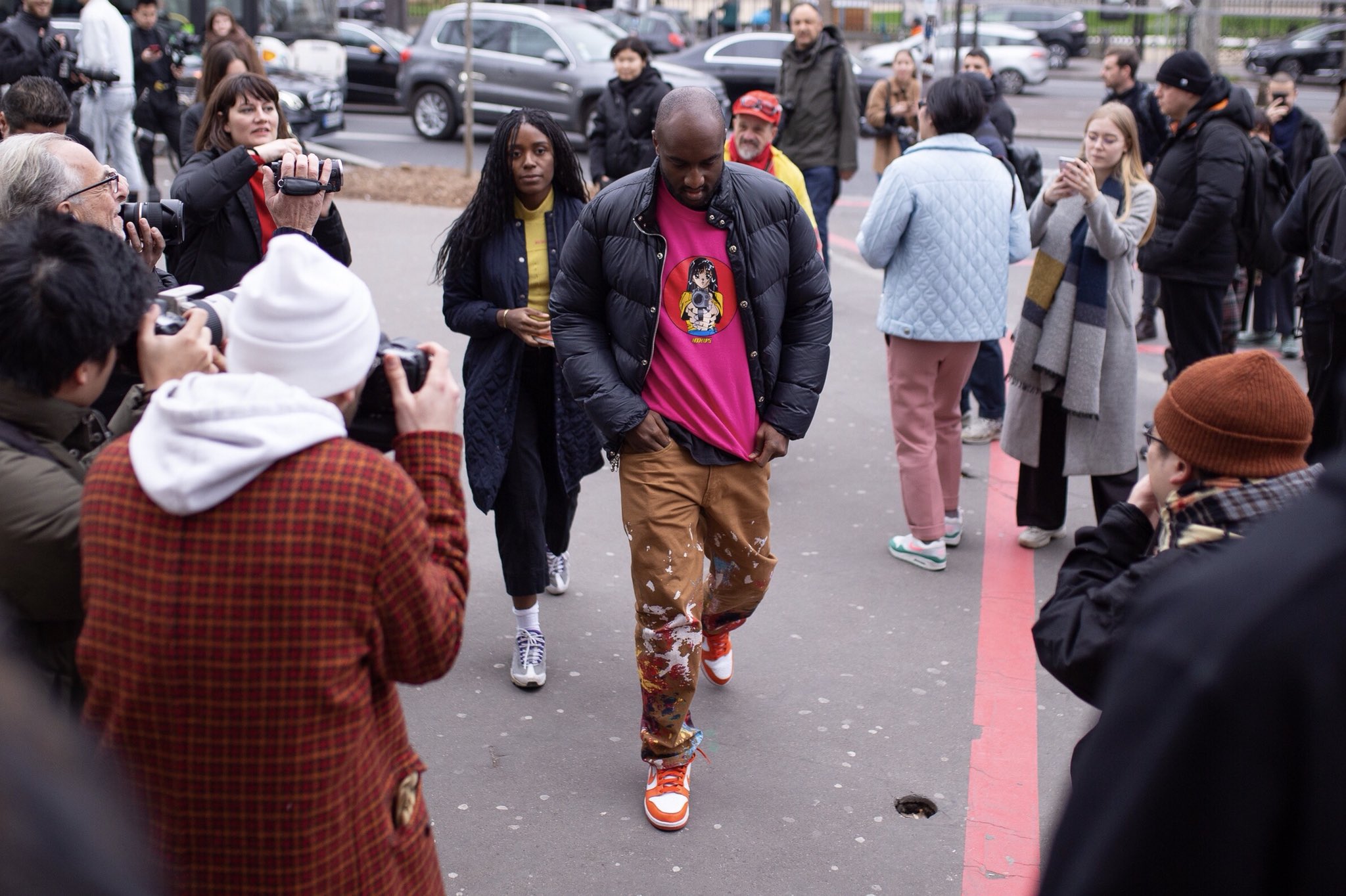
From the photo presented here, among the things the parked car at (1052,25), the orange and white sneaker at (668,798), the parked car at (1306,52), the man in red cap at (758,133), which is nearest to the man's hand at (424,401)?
the orange and white sneaker at (668,798)

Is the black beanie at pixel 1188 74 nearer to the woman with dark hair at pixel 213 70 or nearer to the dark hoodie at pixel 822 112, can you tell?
the dark hoodie at pixel 822 112

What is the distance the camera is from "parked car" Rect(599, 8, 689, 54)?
74.4ft

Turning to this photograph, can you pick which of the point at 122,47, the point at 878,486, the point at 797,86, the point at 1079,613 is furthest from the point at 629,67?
the point at 1079,613

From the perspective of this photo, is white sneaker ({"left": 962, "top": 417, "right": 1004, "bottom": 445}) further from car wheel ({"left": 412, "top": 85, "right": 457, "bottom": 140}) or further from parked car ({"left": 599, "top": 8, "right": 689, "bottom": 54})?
parked car ({"left": 599, "top": 8, "right": 689, "bottom": 54})

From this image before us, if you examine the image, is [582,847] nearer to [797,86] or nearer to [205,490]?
[205,490]

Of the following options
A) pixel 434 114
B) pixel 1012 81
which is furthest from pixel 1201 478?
pixel 1012 81

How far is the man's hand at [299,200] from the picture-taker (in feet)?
11.3

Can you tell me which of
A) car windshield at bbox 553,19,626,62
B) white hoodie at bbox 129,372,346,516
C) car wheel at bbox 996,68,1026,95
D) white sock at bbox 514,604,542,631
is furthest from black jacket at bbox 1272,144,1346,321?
car wheel at bbox 996,68,1026,95

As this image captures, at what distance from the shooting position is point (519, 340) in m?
4.04

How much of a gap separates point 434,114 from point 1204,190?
42.9ft

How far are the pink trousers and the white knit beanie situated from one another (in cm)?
344

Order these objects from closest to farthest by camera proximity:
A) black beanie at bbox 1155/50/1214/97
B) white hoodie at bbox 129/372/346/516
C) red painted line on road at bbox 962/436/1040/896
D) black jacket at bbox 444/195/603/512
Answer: white hoodie at bbox 129/372/346/516
red painted line on road at bbox 962/436/1040/896
black jacket at bbox 444/195/603/512
black beanie at bbox 1155/50/1214/97

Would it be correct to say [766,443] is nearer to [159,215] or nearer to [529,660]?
[529,660]

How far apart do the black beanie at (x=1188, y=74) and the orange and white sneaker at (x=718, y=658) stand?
11.9ft
